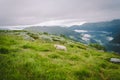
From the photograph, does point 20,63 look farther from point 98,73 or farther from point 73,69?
point 98,73

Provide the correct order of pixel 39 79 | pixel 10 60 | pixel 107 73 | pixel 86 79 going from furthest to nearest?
pixel 107 73
pixel 10 60
pixel 86 79
pixel 39 79

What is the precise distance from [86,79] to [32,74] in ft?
13.4

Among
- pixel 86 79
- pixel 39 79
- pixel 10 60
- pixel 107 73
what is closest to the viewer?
pixel 39 79

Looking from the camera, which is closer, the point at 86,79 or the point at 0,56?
the point at 86,79

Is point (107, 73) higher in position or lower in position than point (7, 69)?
lower

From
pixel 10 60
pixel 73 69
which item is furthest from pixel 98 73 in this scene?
pixel 10 60

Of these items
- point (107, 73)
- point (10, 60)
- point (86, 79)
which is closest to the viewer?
point (86, 79)

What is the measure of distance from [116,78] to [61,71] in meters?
4.64

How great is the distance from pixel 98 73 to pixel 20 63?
6.54m

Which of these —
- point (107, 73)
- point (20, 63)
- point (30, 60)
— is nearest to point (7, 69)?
point (20, 63)

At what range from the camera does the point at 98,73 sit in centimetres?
1469

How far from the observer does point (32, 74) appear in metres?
12.4

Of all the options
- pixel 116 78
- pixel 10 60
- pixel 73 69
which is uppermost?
pixel 10 60

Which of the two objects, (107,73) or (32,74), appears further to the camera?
(107,73)
